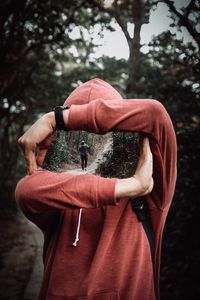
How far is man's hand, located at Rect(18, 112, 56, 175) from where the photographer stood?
1.27 meters

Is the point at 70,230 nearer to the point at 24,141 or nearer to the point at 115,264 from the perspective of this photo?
the point at 115,264

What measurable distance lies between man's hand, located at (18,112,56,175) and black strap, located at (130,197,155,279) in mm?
458

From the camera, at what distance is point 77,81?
736 centimetres

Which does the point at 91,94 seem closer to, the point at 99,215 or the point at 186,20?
the point at 99,215

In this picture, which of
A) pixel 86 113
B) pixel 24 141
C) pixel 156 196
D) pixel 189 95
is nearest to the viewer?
pixel 86 113

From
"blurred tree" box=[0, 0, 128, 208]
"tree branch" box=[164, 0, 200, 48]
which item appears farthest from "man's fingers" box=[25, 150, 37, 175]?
"blurred tree" box=[0, 0, 128, 208]

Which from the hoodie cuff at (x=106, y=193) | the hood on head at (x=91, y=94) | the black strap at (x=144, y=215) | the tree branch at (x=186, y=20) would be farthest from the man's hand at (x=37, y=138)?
the tree branch at (x=186, y=20)

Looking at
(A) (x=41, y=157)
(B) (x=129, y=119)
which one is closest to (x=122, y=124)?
(B) (x=129, y=119)

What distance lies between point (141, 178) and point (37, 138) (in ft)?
1.47

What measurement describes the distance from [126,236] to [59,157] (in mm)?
453

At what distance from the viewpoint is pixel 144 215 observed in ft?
4.65

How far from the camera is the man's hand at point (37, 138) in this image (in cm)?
127

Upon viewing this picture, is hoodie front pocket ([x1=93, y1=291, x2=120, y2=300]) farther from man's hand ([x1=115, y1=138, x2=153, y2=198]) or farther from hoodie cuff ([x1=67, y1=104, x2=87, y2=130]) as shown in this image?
hoodie cuff ([x1=67, y1=104, x2=87, y2=130])

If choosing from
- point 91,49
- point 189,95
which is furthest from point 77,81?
point 189,95
